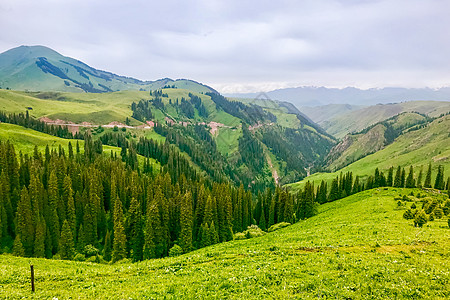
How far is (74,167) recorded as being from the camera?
9969cm

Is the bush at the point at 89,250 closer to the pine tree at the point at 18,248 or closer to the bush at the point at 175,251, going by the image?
the pine tree at the point at 18,248

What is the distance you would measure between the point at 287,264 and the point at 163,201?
60.6 meters

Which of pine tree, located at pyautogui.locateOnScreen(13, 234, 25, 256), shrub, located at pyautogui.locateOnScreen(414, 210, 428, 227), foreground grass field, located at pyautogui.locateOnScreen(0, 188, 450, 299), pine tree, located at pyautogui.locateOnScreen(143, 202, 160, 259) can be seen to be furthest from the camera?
pine tree, located at pyautogui.locateOnScreen(143, 202, 160, 259)

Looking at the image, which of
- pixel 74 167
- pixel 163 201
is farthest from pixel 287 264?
pixel 74 167

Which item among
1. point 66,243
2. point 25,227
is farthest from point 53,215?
point 66,243

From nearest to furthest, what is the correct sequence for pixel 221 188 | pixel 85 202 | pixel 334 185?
pixel 85 202 < pixel 221 188 < pixel 334 185

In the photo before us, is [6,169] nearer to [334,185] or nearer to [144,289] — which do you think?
[144,289]

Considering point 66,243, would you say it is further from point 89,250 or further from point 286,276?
point 286,276

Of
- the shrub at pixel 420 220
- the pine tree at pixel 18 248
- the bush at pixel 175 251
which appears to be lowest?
the bush at pixel 175 251

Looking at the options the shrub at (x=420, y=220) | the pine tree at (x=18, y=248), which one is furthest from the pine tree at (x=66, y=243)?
the shrub at (x=420, y=220)

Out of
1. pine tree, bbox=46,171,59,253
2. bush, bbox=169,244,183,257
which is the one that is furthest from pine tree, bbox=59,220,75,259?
bush, bbox=169,244,183,257

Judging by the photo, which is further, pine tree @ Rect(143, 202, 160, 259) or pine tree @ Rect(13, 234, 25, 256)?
pine tree @ Rect(143, 202, 160, 259)

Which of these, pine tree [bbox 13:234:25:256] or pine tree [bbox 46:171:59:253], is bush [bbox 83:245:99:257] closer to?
pine tree [bbox 46:171:59:253]

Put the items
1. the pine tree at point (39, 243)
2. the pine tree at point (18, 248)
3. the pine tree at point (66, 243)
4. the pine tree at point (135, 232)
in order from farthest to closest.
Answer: the pine tree at point (135, 232) < the pine tree at point (66, 243) < the pine tree at point (39, 243) < the pine tree at point (18, 248)
